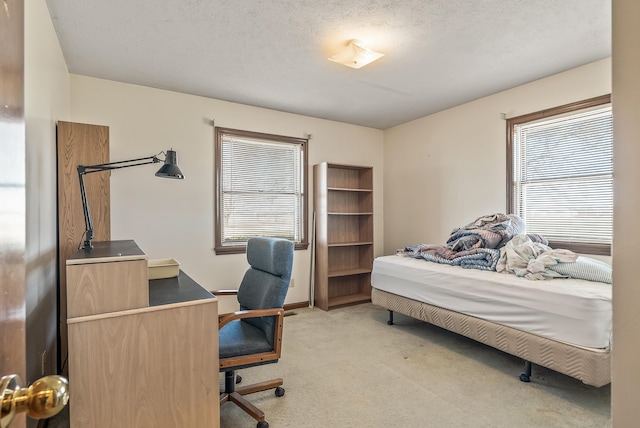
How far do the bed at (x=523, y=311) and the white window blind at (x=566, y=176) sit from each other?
2.92 ft

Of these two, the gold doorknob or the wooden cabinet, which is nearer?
the gold doorknob

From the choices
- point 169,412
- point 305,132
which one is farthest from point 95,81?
point 169,412

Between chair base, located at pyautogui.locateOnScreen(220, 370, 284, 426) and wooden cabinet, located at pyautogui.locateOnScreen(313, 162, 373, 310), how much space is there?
6.93ft

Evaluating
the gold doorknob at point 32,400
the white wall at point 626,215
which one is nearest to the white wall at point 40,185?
the gold doorknob at point 32,400

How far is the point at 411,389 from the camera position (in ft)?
7.86

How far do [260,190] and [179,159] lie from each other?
102 cm

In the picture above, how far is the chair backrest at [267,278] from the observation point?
7.00 ft

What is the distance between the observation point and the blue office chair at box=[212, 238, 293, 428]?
6.39 feet

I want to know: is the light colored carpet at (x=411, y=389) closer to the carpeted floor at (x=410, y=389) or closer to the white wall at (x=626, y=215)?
the carpeted floor at (x=410, y=389)

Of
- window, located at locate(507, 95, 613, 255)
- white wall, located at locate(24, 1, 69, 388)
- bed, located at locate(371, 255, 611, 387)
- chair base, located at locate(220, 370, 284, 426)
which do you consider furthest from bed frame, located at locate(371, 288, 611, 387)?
white wall, located at locate(24, 1, 69, 388)

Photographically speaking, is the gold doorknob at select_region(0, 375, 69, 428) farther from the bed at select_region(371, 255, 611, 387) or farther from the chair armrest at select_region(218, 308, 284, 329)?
the bed at select_region(371, 255, 611, 387)

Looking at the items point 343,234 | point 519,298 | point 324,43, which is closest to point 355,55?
point 324,43

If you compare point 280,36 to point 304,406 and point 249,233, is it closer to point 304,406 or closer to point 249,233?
point 249,233

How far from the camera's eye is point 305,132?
462 cm
